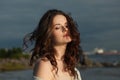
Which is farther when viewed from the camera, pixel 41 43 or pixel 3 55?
pixel 3 55

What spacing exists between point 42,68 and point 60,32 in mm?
419

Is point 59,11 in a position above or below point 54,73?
above

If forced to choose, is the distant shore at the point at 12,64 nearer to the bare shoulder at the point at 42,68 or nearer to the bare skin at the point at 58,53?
the bare skin at the point at 58,53

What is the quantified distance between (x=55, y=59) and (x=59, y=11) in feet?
1.69

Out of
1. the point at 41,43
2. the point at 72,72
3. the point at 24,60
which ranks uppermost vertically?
the point at 41,43

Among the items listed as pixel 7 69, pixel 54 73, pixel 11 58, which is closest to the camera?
pixel 54 73

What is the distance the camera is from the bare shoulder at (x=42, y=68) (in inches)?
198

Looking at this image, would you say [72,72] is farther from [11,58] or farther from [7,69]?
[11,58]

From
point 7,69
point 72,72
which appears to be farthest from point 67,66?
point 7,69

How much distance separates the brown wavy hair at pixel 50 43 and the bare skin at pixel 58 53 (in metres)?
0.05

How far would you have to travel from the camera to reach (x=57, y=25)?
524 centimetres

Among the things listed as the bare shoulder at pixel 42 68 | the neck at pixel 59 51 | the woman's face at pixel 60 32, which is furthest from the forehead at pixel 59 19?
the bare shoulder at pixel 42 68

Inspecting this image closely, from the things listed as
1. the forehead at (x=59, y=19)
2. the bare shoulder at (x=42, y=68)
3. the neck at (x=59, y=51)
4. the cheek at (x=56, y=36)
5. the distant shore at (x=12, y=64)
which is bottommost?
the distant shore at (x=12, y=64)

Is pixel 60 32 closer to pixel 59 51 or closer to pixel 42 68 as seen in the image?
pixel 59 51
